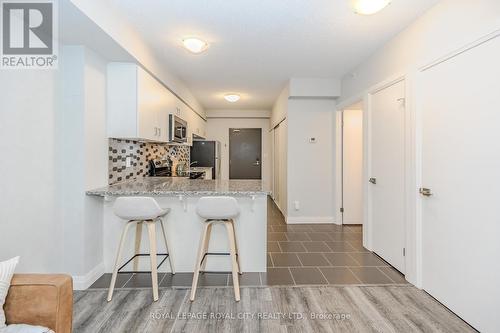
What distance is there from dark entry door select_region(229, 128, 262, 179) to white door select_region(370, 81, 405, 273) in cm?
463

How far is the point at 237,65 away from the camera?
384 cm

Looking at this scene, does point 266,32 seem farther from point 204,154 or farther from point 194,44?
point 204,154

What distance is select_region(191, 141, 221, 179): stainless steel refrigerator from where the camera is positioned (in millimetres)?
6266

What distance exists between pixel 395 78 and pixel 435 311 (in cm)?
219

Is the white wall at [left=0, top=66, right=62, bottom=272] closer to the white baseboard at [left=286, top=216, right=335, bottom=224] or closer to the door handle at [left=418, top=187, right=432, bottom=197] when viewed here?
the door handle at [left=418, top=187, right=432, bottom=197]

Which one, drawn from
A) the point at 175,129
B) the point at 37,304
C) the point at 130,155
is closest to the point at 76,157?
the point at 130,155

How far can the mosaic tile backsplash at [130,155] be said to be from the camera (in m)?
2.97

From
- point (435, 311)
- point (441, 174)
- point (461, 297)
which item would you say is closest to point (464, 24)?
point (441, 174)

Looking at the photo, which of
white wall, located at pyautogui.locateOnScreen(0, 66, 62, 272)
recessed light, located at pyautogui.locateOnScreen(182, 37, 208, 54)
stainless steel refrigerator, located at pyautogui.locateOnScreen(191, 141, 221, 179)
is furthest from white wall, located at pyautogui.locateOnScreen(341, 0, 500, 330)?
stainless steel refrigerator, located at pyautogui.locateOnScreen(191, 141, 221, 179)

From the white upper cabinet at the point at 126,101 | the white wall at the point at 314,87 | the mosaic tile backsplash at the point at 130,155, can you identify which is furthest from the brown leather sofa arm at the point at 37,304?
the white wall at the point at 314,87

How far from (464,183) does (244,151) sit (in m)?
6.14

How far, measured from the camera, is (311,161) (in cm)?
488

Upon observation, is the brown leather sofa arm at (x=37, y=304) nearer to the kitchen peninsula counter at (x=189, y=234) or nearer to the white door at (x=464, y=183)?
the kitchen peninsula counter at (x=189, y=234)

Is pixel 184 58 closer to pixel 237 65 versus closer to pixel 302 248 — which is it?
pixel 237 65
